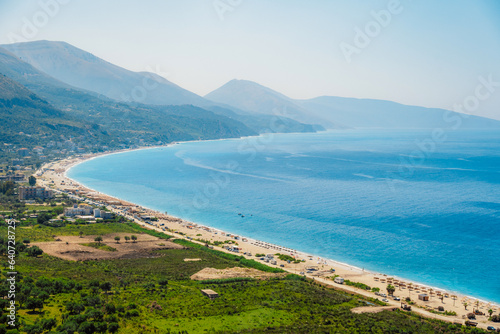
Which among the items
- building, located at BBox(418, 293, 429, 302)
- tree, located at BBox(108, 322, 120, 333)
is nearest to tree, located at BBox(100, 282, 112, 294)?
tree, located at BBox(108, 322, 120, 333)

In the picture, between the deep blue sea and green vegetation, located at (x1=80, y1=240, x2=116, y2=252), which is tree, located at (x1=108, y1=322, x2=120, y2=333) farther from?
the deep blue sea

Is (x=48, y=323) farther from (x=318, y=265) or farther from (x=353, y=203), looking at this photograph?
(x=353, y=203)

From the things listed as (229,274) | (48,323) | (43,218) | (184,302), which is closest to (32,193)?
(43,218)

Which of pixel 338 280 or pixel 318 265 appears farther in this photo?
pixel 318 265

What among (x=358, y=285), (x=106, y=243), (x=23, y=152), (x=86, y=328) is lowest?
(x=106, y=243)

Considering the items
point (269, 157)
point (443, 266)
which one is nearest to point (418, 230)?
point (443, 266)

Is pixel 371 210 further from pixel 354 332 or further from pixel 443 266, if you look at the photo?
pixel 354 332
